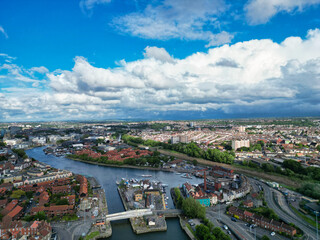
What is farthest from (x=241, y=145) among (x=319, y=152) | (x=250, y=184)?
(x=250, y=184)

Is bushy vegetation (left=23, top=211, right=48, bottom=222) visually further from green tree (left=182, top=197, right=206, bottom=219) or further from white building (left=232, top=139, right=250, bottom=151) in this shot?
white building (left=232, top=139, right=250, bottom=151)

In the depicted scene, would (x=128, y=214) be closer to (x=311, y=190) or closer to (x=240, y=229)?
(x=240, y=229)

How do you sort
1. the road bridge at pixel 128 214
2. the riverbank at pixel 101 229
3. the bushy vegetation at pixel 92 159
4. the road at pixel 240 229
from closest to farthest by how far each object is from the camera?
the road at pixel 240 229
the riverbank at pixel 101 229
the road bridge at pixel 128 214
the bushy vegetation at pixel 92 159

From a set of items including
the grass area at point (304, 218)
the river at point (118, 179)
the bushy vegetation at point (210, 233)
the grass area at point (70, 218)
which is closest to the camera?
the bushy vegetation at point (210, 233)

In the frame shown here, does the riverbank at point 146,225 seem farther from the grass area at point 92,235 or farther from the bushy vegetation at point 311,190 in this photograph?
the bushy vegetation at point 311,190

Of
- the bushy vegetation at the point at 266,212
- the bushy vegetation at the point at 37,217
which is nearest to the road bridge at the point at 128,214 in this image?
the bushy vegetation at the point at 37,217

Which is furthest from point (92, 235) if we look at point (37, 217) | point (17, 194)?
point (17, 194)

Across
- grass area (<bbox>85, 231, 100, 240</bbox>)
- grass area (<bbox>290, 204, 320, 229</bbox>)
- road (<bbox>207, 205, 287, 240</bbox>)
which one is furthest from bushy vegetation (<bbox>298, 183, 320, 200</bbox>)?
grass area (<bbox>85, 231, 100, 240</bbox>)
